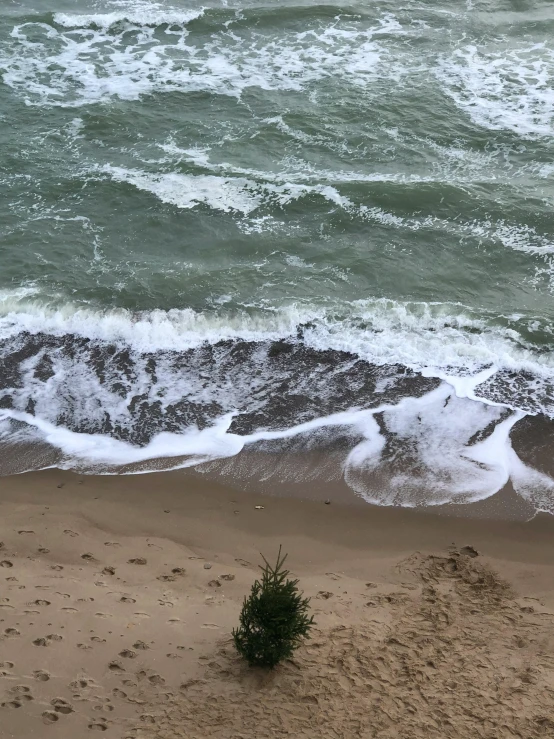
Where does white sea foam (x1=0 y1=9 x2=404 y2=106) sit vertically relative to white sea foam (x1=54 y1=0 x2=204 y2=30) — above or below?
below

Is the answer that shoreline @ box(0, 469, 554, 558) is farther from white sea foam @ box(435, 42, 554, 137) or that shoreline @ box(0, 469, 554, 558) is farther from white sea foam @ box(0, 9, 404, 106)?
white sea foam @ box(0, 9, 404, 106)

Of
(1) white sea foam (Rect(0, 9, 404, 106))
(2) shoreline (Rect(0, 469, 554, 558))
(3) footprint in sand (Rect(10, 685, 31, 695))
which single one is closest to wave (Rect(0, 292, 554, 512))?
(2) shoreline (Rect(0, 469, 554, 558))

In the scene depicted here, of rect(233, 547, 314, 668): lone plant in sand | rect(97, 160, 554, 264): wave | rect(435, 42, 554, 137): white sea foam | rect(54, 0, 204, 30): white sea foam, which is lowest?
rect(233, 547, 314, 668): lone plant in sand

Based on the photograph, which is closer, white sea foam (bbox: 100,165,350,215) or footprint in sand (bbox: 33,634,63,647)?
footprint in sand (bbox: 33,634,63,647)

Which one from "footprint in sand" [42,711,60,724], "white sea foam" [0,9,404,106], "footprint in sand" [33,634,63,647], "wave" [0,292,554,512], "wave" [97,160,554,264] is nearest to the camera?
"footprint in sand" [42,711,60,724]

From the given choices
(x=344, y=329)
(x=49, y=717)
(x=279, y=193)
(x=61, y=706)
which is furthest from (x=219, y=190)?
(x=49, y=717)
